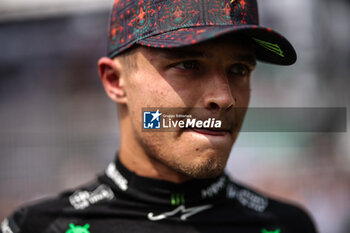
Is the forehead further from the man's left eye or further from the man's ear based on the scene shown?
the man's ear

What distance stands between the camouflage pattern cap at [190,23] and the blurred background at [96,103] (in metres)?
4.11

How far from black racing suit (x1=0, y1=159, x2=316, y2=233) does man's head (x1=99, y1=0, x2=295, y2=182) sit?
0.78 feet

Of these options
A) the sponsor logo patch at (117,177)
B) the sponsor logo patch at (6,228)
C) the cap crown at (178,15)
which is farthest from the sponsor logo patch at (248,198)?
the sponsor logo patch at (6,228)

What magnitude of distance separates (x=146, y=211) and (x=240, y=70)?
94cm

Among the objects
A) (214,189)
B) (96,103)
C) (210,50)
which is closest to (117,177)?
(214,189)

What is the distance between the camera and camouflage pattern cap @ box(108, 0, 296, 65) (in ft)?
5.66

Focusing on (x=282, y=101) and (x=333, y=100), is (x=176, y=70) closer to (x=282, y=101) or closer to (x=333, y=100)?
(x=282, y=101)

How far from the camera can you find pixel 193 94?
5.85ft

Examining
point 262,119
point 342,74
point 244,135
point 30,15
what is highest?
point 30,15

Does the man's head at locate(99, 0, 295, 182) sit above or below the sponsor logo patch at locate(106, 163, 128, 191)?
above

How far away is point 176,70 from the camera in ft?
5.92

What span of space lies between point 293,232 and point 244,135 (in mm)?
3662

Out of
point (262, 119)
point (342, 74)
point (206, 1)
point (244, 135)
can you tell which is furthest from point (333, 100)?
point (206, 1)

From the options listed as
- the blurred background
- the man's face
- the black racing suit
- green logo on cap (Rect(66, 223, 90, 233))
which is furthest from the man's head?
the blurred background
